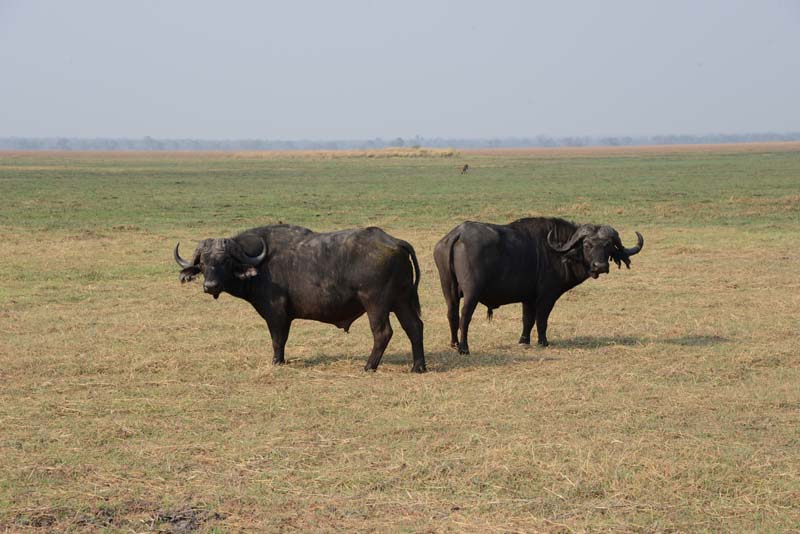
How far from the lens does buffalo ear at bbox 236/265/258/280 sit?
34.6 ft

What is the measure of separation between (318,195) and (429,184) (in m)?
11.3

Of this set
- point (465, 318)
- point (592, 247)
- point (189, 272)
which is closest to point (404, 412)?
point (465, 318)

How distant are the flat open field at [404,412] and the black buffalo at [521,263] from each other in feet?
1.81

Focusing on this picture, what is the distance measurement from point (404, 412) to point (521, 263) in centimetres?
348

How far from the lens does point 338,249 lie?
34.4ft

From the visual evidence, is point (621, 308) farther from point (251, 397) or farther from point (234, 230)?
point (234, 230)

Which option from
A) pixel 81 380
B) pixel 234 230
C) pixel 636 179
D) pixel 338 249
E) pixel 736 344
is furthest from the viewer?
pixel 636 179

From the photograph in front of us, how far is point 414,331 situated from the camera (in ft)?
34.1

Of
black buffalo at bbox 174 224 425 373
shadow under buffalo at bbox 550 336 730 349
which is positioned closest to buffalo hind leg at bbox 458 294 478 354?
black buffalo at bbox 174 224 425 373

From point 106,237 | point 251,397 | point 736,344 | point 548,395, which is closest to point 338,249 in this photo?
point 251,397

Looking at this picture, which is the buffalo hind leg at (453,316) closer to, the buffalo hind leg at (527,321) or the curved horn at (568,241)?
the buffalo hind leg at (527,321)

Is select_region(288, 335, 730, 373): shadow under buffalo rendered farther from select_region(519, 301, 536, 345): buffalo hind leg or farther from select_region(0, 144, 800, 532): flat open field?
select_region(519, 301, 536, 345): buffalo hind leg

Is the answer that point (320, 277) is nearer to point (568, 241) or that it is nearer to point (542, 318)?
point (542, 318)

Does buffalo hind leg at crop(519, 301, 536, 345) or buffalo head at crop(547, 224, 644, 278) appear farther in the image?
buffalo hind leg at crop(519, 301, 536, 345)
